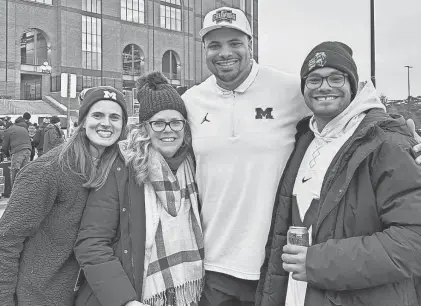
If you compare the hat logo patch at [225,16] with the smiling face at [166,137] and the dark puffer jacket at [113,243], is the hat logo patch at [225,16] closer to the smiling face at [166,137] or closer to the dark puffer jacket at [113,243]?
the smiling face at [166,137]

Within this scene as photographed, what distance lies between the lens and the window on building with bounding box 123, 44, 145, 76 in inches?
1802

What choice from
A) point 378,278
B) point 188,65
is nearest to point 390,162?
point 378,278

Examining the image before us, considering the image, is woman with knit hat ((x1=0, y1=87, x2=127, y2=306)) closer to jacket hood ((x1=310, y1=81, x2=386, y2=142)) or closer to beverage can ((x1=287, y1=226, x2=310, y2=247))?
beverage can ((x1=287, y1=226, x2=310, y2=247))

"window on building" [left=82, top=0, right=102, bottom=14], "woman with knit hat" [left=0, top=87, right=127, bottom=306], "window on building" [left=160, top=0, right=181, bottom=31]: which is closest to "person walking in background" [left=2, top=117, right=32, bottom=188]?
"woman with knit hat" [left=0, top=87, right=127, bottom=306]

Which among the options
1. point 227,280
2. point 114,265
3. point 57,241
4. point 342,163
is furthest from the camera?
point 227,280

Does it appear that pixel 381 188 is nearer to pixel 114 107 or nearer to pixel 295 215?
pixel 295 215

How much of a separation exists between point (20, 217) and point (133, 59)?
44780 millimetres

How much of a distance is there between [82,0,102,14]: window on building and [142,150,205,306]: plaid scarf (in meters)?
42.7

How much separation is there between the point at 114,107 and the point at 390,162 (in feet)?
6.00

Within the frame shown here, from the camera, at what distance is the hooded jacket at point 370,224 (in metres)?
2.03

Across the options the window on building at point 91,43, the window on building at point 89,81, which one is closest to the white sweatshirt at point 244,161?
the window on building at point 89,81

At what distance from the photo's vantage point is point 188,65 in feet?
163

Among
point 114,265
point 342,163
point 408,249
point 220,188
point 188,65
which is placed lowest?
point 114,265

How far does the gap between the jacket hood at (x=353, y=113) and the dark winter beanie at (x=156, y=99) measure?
1.06 metres
